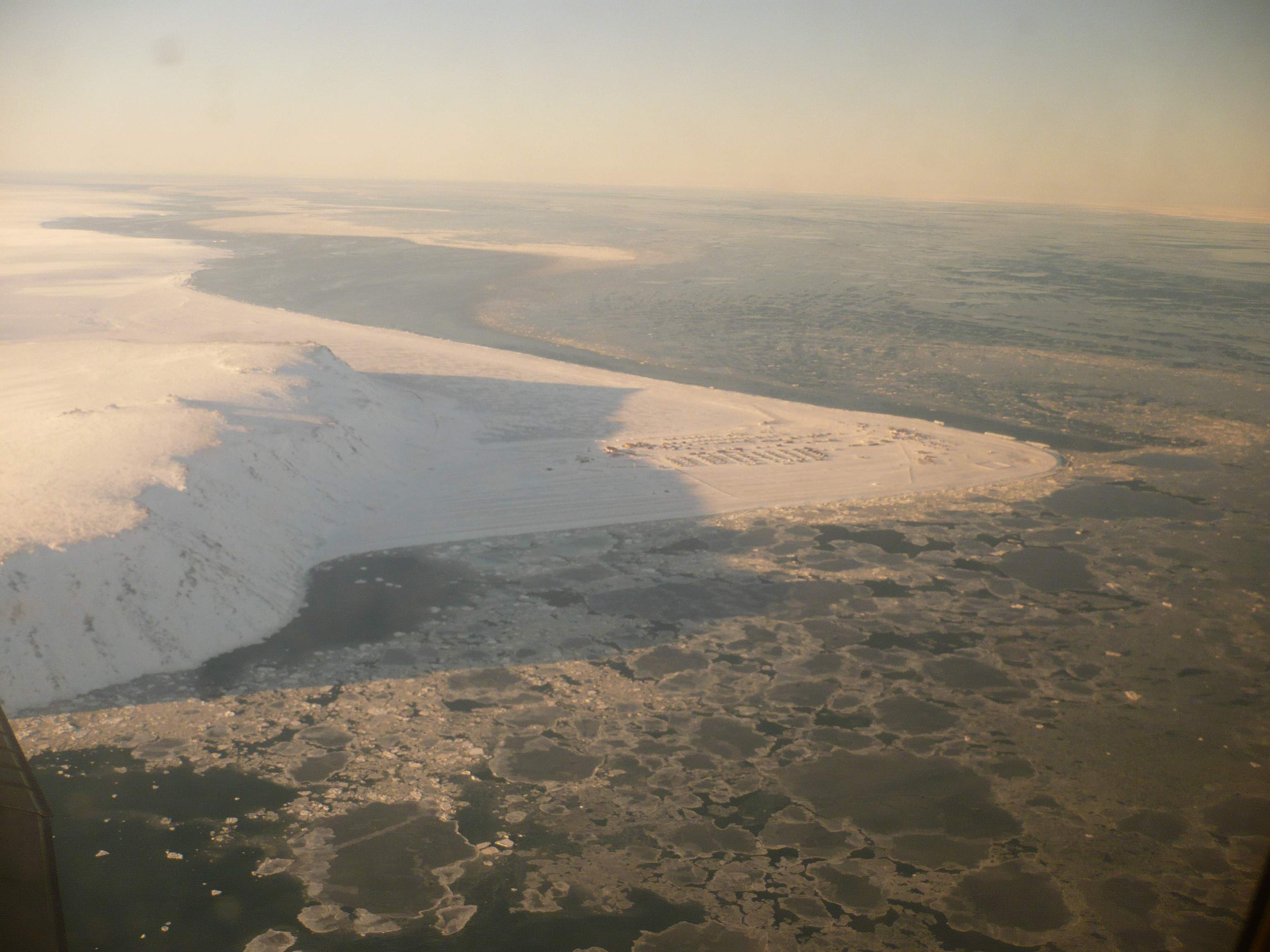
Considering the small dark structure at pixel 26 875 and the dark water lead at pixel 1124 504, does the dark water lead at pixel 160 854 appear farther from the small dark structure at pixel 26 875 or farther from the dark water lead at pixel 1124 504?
the dark water lead at pixel 1124 504

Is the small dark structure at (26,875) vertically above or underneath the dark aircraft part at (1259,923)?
underneath

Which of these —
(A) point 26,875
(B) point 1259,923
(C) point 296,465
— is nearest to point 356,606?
(C) point 296,465

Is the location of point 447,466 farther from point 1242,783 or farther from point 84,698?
point 1242,783

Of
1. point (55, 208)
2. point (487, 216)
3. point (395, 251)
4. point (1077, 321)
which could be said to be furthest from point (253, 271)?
point (55, 208)

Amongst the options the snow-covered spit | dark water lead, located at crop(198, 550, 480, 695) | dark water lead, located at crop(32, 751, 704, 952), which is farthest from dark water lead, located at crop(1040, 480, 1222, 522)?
dark water lead, located at crop(32, 751, 704, 952)

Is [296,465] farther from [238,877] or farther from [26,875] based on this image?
[26,875]

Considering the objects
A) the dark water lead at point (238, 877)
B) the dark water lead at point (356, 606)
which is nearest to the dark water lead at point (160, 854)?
the dark water lead at point (238, 877)

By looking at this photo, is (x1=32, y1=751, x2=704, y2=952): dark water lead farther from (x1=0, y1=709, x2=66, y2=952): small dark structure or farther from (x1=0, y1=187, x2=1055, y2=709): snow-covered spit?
(x1=0, y1=709, x2=66, y2=952): small dark structure
